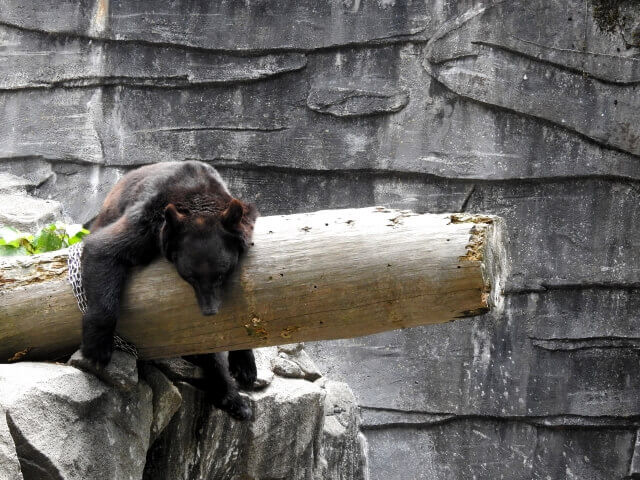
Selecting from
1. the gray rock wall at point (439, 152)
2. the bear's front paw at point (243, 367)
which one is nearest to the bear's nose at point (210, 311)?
the bear's front paw at point (243, 367)

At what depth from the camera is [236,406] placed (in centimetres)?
548

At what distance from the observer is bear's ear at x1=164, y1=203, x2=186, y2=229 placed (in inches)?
169

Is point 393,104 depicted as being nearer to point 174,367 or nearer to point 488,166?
point 488,166

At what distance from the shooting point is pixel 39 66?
33.1 feet

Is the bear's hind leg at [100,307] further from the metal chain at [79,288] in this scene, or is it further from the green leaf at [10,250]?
the green leaf at [10,250]

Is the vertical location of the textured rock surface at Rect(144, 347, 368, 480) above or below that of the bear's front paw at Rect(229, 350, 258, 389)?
below

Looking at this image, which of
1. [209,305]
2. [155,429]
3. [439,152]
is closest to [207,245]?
[209,305]

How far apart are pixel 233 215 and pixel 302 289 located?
1.71 ft

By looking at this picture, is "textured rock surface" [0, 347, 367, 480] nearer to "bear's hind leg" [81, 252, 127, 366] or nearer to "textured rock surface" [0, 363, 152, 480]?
"textured rock surface" [0, 363, 152, 480]

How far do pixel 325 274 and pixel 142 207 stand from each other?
3.67ft

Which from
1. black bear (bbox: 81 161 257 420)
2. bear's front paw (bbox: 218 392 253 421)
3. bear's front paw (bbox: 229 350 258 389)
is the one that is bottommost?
bear's front paw (bbox: 218 392 253 421)

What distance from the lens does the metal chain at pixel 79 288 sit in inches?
179

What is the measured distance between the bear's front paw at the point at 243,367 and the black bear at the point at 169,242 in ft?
3.97

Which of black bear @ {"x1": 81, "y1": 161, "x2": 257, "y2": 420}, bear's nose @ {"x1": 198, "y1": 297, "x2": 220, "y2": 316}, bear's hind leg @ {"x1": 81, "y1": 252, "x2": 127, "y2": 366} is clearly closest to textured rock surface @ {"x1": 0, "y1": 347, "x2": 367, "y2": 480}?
bear's hind leg @ {"x1": 81, "y1": 252, "x2": 127, "y2": 366}
